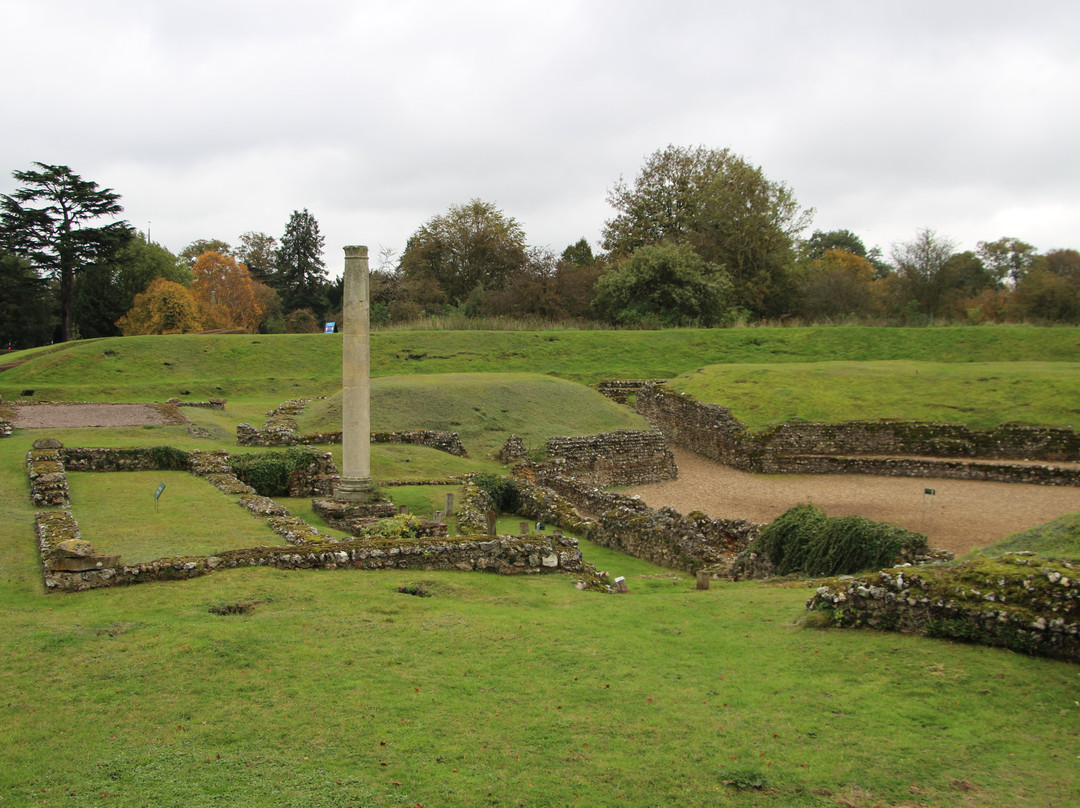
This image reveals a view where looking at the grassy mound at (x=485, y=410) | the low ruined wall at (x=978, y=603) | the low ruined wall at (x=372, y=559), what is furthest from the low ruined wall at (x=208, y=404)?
the low ruined wall at (x=978, y=603)

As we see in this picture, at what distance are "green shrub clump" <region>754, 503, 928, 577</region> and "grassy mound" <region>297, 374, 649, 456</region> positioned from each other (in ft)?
42.8

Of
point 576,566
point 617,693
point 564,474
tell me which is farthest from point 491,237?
point 617,693

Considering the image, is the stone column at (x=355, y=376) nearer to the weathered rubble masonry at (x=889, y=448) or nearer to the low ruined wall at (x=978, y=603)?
the low ruined wall at (x=978, y=603)

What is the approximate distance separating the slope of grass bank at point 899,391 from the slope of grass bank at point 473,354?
456 centimetres

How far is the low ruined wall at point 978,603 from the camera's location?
7480 mm

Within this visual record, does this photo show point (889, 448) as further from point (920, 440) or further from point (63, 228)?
point (63, 228)

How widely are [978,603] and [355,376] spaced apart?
42.0 ft

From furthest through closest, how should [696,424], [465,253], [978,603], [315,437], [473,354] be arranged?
[465,253] → [473,354] → [696,424] → [315,437] → [978,603]

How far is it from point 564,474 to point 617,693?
17.0m

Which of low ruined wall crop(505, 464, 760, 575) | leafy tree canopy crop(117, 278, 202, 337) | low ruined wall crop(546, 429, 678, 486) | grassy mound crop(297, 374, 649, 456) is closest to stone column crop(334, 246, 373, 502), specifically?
low ruined wall crop(505, 464, 760, 575)

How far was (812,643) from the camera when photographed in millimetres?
8359

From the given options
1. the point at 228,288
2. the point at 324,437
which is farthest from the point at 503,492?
the point at 228,288

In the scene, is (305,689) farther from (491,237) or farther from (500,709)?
(491,237)

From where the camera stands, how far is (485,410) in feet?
96.4
